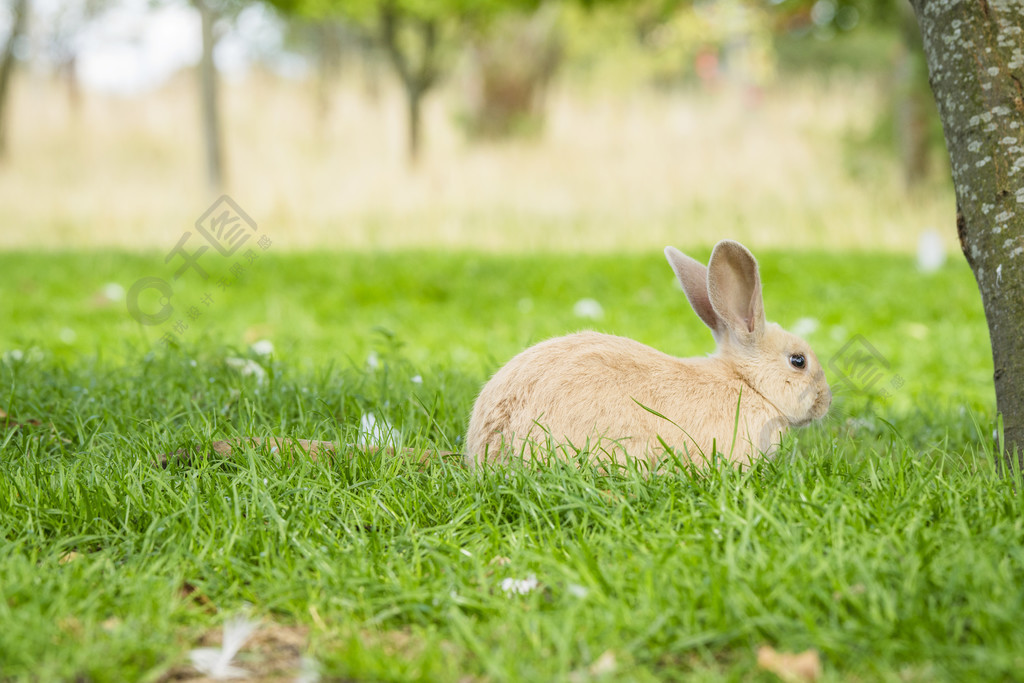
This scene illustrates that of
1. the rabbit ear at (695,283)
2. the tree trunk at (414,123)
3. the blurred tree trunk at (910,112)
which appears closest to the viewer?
the rabbit ear at (695,283)

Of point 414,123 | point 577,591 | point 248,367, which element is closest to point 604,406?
point 577,591

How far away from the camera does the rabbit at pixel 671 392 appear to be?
2623 mm

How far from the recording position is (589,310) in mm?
6512

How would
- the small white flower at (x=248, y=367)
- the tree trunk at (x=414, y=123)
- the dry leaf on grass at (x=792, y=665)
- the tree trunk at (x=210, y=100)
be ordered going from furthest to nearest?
the tree trunk at (x=414, y=123) → the tree trunk at (x=210, y=100) → the small white flower at (x=248, y=367) → the dry leaf on grass at (x=792, y=665)

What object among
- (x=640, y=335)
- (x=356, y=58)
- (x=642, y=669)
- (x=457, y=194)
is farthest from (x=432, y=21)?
(x=356, y=58)

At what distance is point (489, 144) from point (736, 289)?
1584 centimetres

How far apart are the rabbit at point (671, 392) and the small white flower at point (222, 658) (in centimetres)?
90

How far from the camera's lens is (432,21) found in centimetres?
1482

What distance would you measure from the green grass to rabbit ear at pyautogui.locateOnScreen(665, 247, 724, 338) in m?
0.56

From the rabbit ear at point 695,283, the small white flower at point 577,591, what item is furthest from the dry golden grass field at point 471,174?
the small white flower at point 577,591

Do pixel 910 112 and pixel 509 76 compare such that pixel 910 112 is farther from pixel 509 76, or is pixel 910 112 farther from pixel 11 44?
pixel 11 44

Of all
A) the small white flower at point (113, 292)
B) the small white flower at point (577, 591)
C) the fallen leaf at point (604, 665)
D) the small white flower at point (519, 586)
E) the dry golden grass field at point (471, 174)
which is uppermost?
the dry golden grass field at point (471, 174)

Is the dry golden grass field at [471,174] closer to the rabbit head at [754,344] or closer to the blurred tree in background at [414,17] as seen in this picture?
the blurred tree in background at [414,17]

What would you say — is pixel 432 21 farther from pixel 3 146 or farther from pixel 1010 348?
pixel 1010 348
